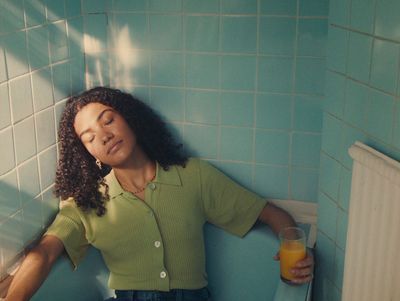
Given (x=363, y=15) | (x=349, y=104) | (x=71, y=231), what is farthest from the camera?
(x=71, y=231)

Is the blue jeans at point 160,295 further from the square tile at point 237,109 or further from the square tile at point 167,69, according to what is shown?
the square tile at point 167,69

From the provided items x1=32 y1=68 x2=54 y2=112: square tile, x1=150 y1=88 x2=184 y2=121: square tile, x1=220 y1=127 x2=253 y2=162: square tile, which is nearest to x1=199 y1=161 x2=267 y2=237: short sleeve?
x1=220 y1=127 x2=253 y2=162: square tile

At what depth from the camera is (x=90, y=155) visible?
1949 mm

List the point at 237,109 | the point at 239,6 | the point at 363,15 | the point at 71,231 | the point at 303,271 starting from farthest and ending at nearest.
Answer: the point at 237,109 < the point at 239,6 < the point at 71,231 < the point at 303,271 < the point at 363,15

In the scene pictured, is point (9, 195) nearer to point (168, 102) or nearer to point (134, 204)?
point (134, 204)

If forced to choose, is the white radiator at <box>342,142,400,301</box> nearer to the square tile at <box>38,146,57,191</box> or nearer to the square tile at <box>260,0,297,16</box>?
the square tile at <box>260,0,297,16</box>

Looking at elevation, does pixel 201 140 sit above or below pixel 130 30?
below

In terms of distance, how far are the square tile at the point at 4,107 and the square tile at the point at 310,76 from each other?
0.89 metres

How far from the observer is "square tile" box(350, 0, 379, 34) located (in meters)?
1.47

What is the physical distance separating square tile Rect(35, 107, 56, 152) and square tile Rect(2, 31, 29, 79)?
0.17 m

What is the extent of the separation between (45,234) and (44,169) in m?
0.21

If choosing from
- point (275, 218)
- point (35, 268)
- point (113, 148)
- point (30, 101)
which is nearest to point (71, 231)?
point (35, 268)

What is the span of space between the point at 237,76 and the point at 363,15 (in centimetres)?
57

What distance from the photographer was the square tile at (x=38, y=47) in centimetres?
175
